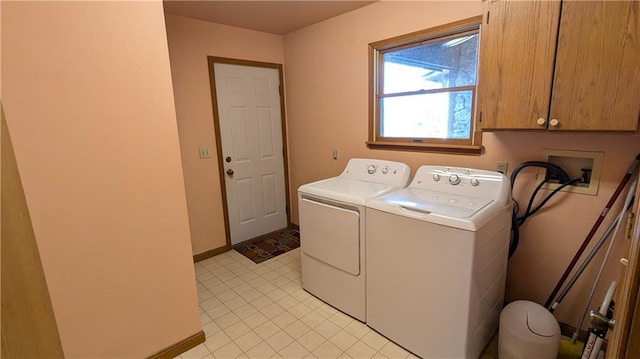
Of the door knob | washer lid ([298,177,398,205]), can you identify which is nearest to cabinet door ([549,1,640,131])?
the door knob

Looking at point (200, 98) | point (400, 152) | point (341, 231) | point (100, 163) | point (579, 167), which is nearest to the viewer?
point (100, 163)

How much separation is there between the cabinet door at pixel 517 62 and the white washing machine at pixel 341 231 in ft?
2.77

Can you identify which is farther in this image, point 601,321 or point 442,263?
point 442,263

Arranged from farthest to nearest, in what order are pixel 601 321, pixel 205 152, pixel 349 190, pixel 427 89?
pixel 205 152, pixel 427 89, pixel 349 190, pixel 601 321

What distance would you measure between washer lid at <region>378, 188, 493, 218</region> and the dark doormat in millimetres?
1785

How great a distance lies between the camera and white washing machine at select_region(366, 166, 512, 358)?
5.35 ft

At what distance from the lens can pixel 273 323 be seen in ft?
7.33

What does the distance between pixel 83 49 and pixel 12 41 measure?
239 millimetres

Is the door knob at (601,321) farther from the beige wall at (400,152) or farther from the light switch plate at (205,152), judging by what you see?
the light switch plate at (205,152)

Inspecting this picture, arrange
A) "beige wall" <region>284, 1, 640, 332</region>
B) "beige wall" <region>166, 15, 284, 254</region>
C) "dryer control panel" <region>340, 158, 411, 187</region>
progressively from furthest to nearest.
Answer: "beige wall" <region>166, 15, 284, 254</region> < "dryer control panel" <region>340, 158, 411, 187</region> < "beige wall" <region>284, 1, 640, 332</region>

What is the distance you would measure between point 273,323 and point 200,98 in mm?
2257

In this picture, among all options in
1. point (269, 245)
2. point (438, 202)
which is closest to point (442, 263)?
point (438, 202)

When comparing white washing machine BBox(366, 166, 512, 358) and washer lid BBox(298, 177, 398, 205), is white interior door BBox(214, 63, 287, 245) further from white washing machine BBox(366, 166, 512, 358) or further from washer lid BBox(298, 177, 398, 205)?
white washing machine BBox(366, 166, 512, 358)

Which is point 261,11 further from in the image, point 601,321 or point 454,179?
point 601,321
